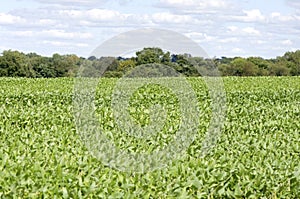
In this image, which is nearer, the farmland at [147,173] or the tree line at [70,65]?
the farmland at [147,173]

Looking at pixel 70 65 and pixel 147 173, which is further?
pixel 70 65

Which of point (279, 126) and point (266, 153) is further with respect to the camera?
point (279, 126)

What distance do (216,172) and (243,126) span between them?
5662 millimetres

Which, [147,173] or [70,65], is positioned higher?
[70,65]

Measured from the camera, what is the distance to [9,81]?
28750 mm

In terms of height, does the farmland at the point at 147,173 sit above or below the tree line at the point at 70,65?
below

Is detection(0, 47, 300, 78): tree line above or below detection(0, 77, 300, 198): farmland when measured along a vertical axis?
above

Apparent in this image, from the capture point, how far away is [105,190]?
5.70 metres

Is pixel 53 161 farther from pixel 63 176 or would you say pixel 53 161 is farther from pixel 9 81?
pixel 9 81

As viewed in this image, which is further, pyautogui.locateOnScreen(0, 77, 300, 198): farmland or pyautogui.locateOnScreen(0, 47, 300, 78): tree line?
pyautogui.locateOnScreen(0, 47, 300, 78): tree line

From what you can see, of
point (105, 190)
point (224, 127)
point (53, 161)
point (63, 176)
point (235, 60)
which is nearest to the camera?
point (105, 190)

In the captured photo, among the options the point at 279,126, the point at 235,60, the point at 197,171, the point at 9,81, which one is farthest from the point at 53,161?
the point at 235,60

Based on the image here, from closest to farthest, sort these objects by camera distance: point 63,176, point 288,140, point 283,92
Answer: point 63,176
point 288,140
point 283,92

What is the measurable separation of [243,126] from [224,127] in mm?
461
